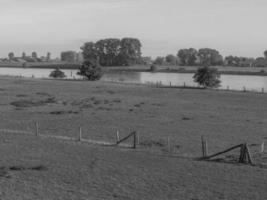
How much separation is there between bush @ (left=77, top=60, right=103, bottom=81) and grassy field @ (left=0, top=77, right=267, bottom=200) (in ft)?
181

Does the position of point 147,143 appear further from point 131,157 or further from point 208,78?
point 208,78

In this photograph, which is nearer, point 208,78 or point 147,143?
point 147,143

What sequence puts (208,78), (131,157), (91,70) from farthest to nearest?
(91,70), (208,78), (131,157)

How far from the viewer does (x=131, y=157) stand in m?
23.1

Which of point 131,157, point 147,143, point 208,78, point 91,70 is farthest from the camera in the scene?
point 91,70

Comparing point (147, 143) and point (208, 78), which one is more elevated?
point (208, 78)

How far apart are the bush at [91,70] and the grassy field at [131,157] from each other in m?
55.2

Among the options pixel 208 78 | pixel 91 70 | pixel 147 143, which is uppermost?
pixel 91 70

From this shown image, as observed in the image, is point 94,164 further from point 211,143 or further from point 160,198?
point 211,143

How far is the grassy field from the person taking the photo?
664 inches

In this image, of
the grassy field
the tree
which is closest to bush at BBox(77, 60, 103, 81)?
the tree

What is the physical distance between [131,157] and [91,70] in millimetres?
80675

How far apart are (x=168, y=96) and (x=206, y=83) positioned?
21247mm

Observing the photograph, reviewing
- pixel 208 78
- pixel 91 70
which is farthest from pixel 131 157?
pixel 91 70
